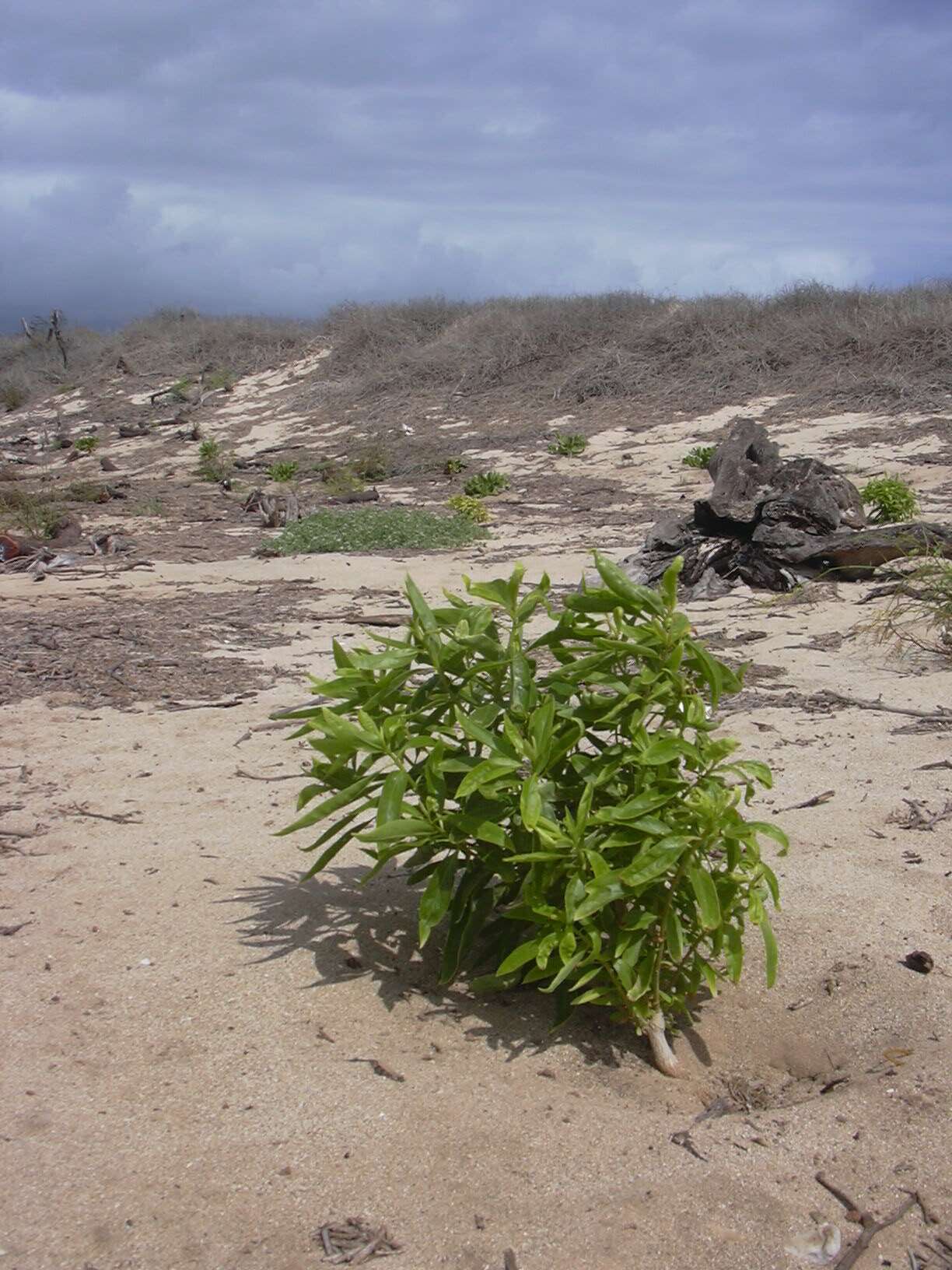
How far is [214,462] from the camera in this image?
17266 millimetres

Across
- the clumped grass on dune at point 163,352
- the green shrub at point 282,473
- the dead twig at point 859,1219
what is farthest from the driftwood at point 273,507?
the clumped grass on dune at point 163,352

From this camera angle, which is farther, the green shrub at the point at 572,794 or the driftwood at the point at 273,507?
the driftwood at the point at 273,507

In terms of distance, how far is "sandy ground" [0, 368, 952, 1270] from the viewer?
1884 mm

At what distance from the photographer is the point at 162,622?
21.8 feet

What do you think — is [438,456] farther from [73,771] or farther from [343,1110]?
[343,1110]

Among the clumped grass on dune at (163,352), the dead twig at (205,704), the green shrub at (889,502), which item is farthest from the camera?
the clumped grass on dune at (163,352)

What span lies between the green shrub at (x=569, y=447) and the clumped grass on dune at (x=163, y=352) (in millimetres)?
11565

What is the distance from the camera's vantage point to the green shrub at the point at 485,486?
13242 mm

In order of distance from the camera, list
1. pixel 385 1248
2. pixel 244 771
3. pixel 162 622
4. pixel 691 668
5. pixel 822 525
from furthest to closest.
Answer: pixel 822 525 → pixel 162 622 → pixel 244 771 → pixel 691 668 → pixel 385 1248

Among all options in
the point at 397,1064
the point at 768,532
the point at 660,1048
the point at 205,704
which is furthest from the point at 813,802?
the point at 768,532

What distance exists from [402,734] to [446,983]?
56cm

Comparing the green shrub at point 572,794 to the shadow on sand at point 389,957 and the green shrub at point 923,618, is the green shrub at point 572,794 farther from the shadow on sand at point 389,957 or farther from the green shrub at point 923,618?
the green shrub at point 923,618

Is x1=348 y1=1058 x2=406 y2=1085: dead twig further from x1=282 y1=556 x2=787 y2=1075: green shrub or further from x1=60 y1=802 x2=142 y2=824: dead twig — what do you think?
x1=60 y1=802 x2=142 y2=824: dead twig

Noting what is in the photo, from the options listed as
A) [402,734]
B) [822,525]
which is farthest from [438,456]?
[402,734]
